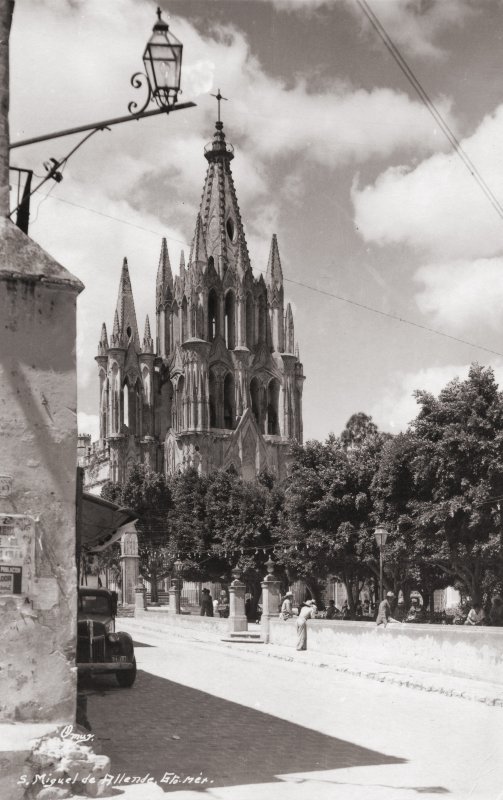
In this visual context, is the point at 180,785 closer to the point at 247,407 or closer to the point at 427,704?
the point at 427,704

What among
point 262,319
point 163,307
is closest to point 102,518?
point 262,319

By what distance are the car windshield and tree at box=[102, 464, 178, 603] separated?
1531 inches

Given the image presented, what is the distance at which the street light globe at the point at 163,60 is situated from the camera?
830cm

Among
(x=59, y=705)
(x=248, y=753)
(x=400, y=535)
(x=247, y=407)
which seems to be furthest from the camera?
(x=247, y=407)

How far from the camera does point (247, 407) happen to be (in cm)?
7962

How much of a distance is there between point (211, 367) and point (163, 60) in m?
70.4

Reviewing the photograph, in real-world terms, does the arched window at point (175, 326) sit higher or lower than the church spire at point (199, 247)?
lower

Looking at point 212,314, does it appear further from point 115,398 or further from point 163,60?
point 163,60

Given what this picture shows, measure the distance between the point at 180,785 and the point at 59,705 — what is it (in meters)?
1.52

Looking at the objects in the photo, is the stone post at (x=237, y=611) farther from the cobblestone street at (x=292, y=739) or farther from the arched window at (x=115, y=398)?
the arched window at (x=115, y=398)

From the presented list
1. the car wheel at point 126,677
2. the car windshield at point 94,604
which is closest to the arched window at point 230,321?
the car windshield at point 94,604

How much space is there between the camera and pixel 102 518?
12633 millimetres

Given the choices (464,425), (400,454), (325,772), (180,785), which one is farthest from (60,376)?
(400,454)

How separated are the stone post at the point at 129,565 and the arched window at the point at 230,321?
28.8 m
